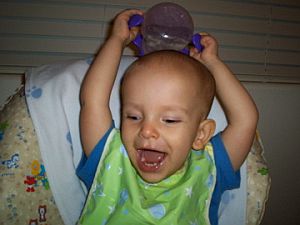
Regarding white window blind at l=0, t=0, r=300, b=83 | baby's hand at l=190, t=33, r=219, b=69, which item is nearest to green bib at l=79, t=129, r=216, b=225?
baby's hand at l=190, t=33, r=219, b=69

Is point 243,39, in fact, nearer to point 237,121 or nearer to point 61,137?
point 237,121

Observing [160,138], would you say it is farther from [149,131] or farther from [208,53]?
[208,53]

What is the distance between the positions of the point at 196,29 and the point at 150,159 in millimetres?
991

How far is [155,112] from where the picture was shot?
2.51ft

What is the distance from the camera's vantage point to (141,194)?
0.90 m

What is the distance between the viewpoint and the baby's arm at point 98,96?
0.87m

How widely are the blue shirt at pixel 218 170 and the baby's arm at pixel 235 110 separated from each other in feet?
0.08

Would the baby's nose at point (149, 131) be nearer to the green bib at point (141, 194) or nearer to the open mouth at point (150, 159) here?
the open mouth at point (150, 159)

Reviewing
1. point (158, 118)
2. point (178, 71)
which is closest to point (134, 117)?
point (158, 118)

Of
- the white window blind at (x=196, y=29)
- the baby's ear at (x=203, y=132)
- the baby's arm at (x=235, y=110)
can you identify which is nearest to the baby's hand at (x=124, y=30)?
the baby's arm at (x=235, y=110)

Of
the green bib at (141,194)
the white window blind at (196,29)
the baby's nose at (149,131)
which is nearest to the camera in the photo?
the baby's nose at (149,131)

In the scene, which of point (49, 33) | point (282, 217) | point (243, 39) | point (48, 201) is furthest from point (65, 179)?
point (282, 217)

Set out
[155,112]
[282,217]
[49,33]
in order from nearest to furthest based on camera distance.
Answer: [155,112] → [49,33] → [282,217]

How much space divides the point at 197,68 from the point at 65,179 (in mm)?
568
